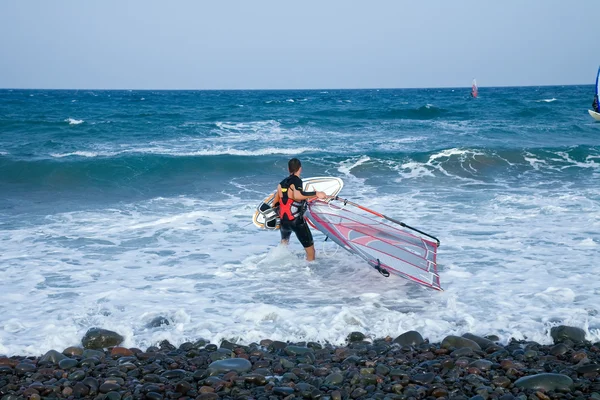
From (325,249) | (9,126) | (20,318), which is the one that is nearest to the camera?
(20,318)

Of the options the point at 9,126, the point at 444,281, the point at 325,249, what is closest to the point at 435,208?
the point at 325,249

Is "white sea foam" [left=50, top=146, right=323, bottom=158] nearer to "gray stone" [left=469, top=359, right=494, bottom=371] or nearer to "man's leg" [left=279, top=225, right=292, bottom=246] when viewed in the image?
"man's leg" [left=279, top=225, right=292, bottom=246]

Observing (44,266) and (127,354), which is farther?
(44,266)

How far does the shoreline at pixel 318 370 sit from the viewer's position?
16.4 ft

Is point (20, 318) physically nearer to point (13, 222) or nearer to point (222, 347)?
point (222, 347)

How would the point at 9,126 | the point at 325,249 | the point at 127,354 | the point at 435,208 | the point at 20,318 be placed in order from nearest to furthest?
the point at 127,354 < the point at 20,318 < the point at 325,249 < the point at 435,208 < the point at 9,126

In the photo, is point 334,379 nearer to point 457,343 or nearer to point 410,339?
point 410,339

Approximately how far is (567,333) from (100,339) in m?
4.92

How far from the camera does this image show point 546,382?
5031 mm

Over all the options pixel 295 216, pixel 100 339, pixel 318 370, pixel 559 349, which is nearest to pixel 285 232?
pixel 295 216

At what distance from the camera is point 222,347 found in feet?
20.2

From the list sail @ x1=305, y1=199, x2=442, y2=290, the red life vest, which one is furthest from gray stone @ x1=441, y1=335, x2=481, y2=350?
the red life vest

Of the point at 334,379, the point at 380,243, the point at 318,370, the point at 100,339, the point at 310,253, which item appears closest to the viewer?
the point at 334,379

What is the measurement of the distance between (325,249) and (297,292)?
6.77 ft
